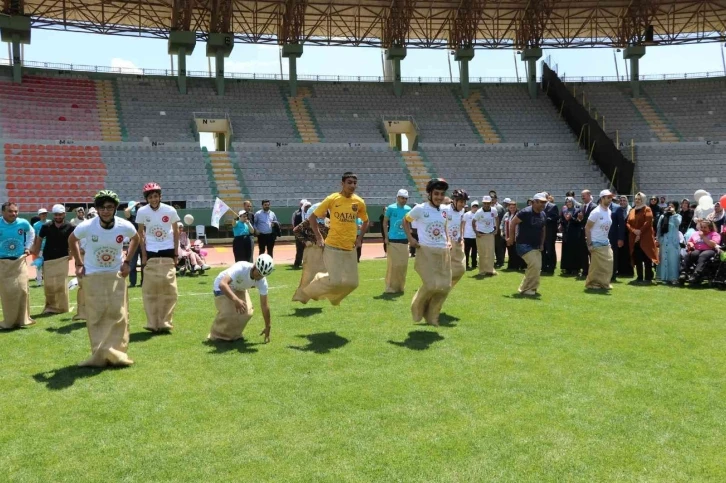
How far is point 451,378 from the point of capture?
243 inches

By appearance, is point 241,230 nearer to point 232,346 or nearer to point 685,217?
point 232,346

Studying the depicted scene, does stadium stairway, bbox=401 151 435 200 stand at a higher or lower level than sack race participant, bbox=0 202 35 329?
higher

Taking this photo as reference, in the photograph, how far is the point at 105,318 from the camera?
664 cm

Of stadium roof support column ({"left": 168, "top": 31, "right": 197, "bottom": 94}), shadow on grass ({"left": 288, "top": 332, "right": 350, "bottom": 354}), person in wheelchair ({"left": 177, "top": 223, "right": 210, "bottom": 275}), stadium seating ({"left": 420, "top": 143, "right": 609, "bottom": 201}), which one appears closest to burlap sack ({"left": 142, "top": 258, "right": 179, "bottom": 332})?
shadow on grass ({"left": 288, "top": 332, "right": 350, "bottom": 354})

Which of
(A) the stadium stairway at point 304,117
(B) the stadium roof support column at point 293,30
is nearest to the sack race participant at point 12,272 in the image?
(A) the stadium stairway at point 304,117

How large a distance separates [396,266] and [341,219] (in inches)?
142

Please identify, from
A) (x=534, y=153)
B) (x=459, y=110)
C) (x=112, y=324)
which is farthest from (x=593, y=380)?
(x=459, y=110)

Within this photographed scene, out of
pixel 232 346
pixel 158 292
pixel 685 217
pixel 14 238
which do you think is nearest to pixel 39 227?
pixel 14 238

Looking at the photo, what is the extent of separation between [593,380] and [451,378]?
1332 mm

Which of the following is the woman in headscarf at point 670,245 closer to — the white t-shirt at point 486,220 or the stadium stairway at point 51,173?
the white t-shirt at point 486,220

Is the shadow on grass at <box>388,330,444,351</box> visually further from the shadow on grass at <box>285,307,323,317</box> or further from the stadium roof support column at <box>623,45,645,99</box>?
the stadium roof support column at <box>623,45,645,99</box>

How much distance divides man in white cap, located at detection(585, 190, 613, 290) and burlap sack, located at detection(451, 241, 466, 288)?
9.52 feet

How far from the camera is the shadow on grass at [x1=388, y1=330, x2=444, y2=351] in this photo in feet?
24.6

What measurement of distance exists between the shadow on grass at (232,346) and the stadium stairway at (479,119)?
3127 cm
